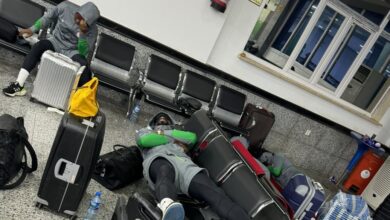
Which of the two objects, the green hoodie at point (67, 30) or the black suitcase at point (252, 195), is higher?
the green hoodie at point (67, 30)

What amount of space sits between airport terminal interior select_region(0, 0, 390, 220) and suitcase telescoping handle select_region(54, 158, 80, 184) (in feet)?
1.28

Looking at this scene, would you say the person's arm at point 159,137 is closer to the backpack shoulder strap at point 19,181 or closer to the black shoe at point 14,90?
the backpack shoulder strap at point 19,181

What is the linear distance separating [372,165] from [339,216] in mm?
2709

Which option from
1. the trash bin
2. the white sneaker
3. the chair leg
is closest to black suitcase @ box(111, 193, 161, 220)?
the white sneaker

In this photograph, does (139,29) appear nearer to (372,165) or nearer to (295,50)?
(295,50)

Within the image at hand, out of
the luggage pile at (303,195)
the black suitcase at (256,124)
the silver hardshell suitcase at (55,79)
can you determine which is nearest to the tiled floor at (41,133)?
the silver hardshell suitcase at (55,79)

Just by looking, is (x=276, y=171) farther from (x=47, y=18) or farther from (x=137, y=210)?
(x=47, y=18)

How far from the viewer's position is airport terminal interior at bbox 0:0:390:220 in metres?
3.40

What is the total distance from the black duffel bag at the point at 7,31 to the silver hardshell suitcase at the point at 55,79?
59 cm

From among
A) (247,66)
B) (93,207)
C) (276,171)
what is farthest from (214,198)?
(247,66)

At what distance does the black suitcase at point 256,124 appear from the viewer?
15.9ft

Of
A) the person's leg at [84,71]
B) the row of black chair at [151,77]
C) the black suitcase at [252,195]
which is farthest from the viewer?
the row of black chair at [151,77]

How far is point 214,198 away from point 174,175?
34cm

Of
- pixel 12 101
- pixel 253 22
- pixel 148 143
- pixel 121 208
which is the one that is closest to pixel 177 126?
pixel 148 143
